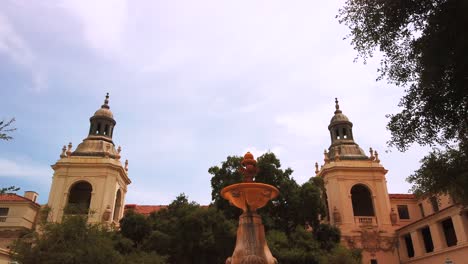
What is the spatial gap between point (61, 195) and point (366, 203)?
2594cm

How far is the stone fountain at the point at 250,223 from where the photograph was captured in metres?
10.3

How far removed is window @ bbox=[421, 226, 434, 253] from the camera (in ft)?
102

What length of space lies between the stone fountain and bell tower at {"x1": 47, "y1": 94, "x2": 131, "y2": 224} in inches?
863

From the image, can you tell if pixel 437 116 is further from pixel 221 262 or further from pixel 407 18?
pixel 221 262

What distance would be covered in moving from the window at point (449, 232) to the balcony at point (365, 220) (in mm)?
5182

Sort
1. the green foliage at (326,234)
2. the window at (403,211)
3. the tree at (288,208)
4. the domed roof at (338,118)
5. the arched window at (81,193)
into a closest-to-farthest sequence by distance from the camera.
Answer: the tree at (288,208) → the green foliage at (326,234) → the arched window at (81,193) → the window at (403,211) → the domed roof at (338,118)

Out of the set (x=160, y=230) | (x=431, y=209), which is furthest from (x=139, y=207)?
(x=431, y=209)

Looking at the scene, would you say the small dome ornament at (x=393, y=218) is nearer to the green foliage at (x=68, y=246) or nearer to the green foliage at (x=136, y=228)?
the green foliage at (x=136, y=228)

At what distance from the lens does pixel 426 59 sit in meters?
10.3

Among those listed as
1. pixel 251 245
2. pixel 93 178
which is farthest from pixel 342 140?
pixel 251 245

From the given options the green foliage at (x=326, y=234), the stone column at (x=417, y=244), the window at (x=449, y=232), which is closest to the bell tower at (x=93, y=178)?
the green foliage at (x=326, y=234)

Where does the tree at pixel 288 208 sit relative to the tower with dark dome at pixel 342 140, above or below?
below

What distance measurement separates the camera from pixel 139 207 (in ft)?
138

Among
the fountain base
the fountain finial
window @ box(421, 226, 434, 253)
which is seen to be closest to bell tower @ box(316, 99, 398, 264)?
window @ box(421, 226, 434, 253)
